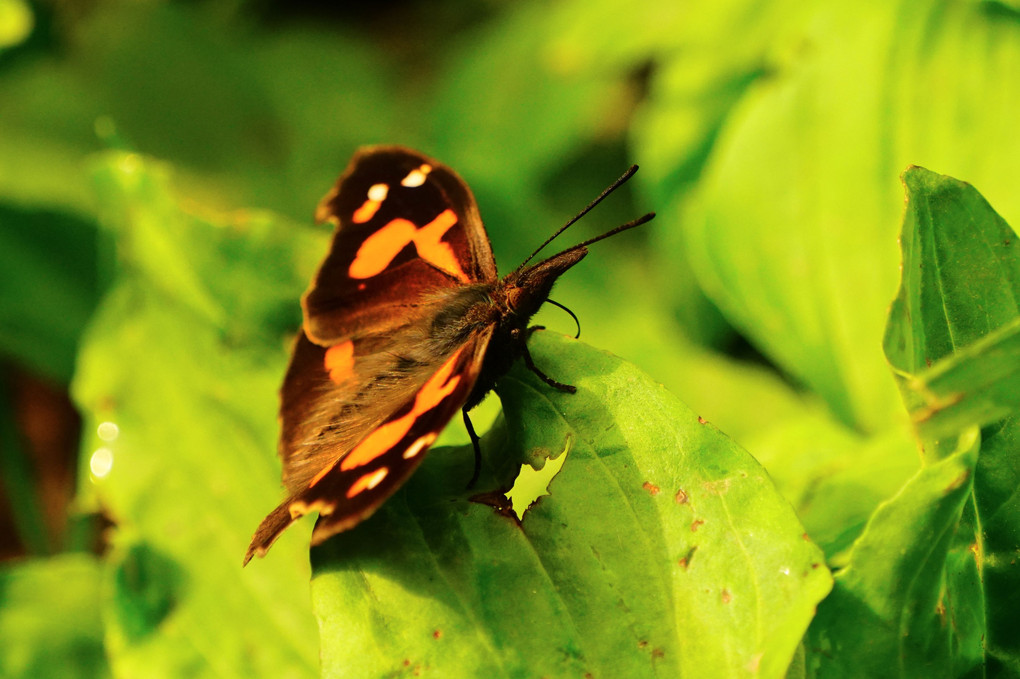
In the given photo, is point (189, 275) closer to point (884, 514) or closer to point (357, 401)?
point (357, 401)

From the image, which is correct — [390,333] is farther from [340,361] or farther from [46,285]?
[46,285]

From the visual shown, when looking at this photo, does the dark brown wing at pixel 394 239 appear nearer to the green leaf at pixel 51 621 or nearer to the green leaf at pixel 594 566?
the green leaf at pixel 594 566

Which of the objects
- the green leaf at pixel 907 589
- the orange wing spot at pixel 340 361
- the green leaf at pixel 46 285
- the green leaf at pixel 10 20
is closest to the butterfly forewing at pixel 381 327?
the orange wing spot at pixel 340 361

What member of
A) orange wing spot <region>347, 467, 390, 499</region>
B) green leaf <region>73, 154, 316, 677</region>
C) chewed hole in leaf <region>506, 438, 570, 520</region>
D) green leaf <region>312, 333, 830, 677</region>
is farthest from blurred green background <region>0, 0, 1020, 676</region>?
orange wing spot <region>347, 467, 390, 499</region>

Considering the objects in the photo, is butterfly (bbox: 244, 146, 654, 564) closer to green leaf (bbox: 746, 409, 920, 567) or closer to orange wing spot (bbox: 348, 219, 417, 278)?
orange wing spot (bbox: 348, 219, 417, 278)

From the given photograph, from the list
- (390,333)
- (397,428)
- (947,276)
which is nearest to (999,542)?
(947,276)

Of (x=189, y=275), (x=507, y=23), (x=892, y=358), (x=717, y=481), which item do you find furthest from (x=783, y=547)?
(x=507, y=23)
